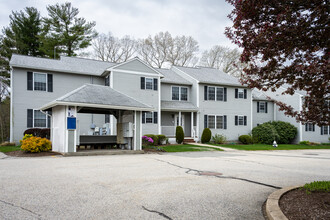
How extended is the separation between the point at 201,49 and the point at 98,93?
27.0 m

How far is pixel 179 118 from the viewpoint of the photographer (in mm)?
23672

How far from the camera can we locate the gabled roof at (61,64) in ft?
63.9

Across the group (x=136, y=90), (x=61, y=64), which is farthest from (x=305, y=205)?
(x=61, y=64)

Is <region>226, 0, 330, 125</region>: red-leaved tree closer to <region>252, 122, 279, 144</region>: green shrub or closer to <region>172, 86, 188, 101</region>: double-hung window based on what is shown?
<region>172, 86, 188, 101</region>: double-hung window

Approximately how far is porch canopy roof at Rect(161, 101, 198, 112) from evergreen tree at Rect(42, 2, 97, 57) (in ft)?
54.1

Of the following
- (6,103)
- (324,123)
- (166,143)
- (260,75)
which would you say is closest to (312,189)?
(324,123)

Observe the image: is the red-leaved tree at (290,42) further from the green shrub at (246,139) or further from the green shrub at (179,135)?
the green shrub at (246,139)

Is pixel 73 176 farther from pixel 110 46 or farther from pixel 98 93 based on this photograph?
pixel 110 46

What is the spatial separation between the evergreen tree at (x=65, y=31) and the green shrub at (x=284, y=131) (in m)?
24.5

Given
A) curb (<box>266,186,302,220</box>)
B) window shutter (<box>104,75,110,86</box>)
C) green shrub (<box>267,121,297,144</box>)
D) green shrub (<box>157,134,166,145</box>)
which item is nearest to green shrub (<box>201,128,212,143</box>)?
green shrub (<box>157,134,166,145</box>)

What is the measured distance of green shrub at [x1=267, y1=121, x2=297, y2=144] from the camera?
26.8 meters

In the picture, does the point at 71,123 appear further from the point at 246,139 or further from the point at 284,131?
the point at 284,131

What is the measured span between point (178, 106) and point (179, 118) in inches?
41.5

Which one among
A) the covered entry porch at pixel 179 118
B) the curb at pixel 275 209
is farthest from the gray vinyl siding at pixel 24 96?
the curb at pixel 275 209
